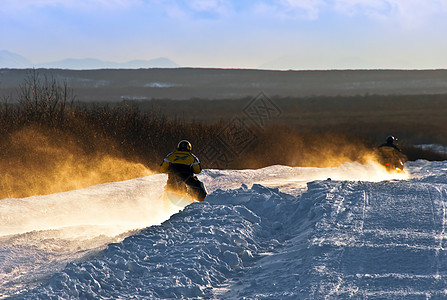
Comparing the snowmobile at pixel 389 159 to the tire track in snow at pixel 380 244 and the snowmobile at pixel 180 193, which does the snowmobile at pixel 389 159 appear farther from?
the snowmobile at pixel 180 193

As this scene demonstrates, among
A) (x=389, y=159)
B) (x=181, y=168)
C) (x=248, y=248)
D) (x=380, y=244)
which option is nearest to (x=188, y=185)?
(x=181, y=168)

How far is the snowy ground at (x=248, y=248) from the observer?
7.07 meters

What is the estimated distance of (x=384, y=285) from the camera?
7.04 m

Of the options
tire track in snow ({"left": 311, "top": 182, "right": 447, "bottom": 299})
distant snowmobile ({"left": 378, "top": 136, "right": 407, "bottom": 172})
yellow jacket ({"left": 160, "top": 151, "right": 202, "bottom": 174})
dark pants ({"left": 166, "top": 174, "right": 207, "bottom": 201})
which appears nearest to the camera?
tire track in snow ({"left": 311, "top": 182, "right": 447, "bottom": 299})

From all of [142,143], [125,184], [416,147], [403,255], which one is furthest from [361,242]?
[416,147]

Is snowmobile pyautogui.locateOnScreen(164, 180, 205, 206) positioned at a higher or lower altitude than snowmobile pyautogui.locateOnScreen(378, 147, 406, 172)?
lower

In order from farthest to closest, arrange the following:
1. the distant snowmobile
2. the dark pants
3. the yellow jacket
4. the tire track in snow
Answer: the distant snowmobile, the yellow jacket, the dark pants, the tire track in snow

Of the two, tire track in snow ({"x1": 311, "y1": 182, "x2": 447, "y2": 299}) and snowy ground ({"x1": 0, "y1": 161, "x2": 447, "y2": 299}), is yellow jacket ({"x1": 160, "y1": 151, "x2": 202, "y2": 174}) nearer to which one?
snowy ground ({"x1": 0, "y1": 161, "x2": 447, "y2": 299})

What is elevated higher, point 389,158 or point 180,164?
point 389,158

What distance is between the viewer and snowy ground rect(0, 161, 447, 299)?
7.07 metres

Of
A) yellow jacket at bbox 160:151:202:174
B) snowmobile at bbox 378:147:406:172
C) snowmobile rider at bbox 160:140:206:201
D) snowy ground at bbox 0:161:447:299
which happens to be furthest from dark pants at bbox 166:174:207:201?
snowmobile at bbox 378:147:406:172

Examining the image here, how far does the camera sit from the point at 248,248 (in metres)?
9.30

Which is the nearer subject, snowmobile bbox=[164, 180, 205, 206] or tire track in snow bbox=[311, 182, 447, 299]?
tire track in snow bbox=[311, 182, 447, 299]

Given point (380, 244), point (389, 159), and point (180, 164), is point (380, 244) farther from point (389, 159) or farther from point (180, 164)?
point (389, 159)
